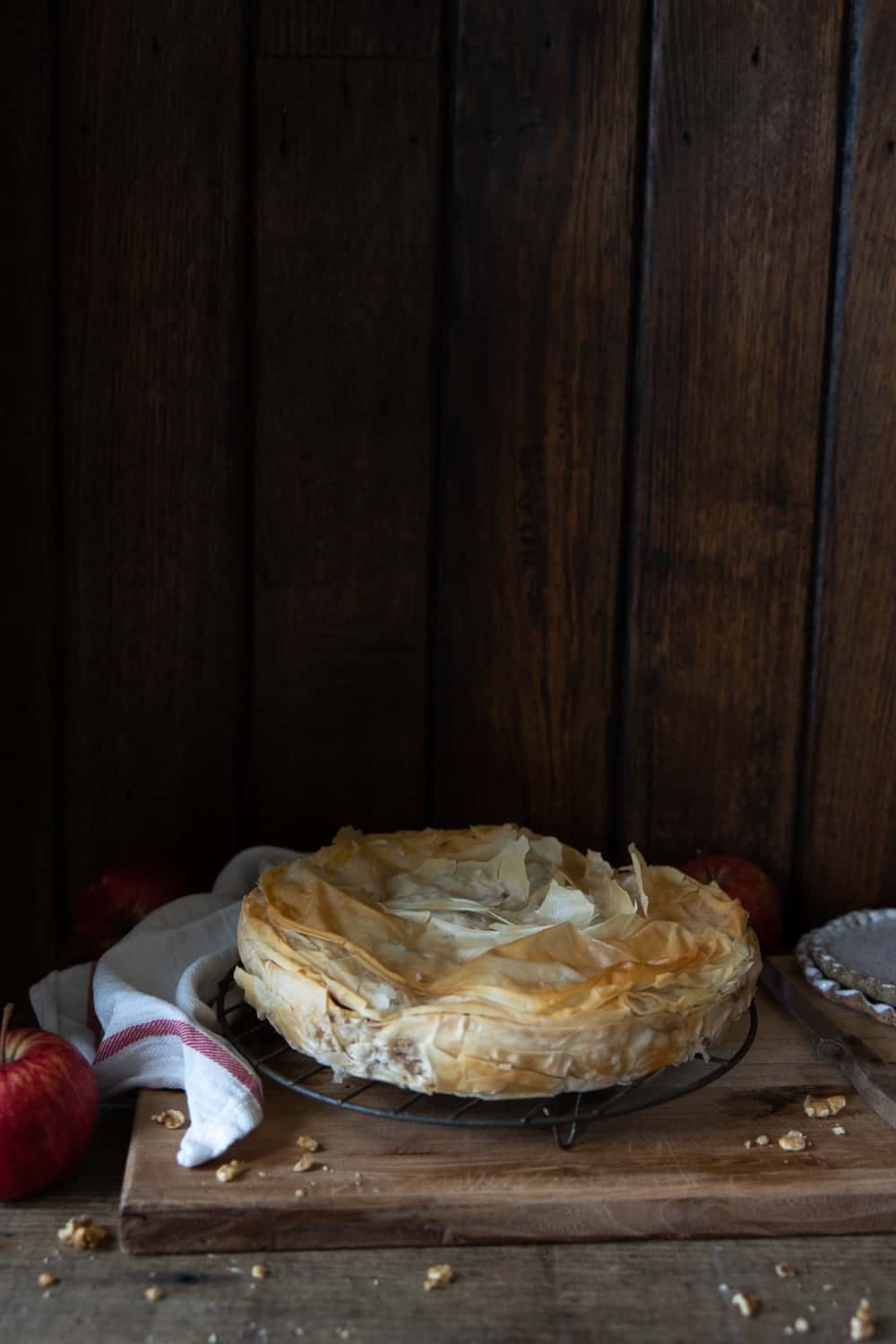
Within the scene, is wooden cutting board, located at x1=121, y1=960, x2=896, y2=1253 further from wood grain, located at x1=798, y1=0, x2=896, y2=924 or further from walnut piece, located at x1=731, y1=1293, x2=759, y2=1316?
wood grain, located at x1=798, y1=0, x2=896, y2=924

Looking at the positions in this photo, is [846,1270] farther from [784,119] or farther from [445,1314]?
[784,119]

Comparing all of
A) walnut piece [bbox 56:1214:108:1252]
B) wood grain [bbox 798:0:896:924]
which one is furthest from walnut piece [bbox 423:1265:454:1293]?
wood grain [bbox 798:0:896:924]

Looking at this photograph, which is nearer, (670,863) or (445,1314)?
(445,1314)

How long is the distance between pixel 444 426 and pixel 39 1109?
0.85 meters

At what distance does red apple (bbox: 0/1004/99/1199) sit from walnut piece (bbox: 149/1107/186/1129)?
0.17 ft

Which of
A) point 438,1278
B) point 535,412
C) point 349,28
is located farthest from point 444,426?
point 438,1278

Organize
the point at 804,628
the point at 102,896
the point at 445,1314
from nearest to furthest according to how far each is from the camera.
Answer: the point at 445,1314
the point at 102,896
the point at 804,628

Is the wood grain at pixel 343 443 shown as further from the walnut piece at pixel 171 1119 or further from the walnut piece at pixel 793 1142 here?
the walnut piece at pixel 793 1142

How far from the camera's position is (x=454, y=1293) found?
94 centimetres

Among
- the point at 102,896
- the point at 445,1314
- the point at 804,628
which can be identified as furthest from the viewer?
the point at 804,628

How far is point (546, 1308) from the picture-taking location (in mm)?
926

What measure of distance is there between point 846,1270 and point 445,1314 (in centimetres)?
31

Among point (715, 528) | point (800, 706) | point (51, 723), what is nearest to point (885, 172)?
point (715, 528)

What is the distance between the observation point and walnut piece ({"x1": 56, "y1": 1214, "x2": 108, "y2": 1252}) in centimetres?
100
